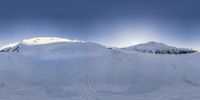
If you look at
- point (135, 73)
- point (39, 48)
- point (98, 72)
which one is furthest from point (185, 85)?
point (39, 48)

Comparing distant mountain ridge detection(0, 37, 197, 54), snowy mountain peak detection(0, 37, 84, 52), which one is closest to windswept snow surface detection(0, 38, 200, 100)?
snowy mountain peak detection(0, 37, 84, 52)

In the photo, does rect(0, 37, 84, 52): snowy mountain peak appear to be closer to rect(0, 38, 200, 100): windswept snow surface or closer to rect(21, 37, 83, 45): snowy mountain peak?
rect(21, 37, 83, 45): snowy mountain peak

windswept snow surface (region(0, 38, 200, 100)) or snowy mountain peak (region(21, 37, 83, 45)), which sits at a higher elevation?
snowy mountain peak (region(21, 37, 83, 45))

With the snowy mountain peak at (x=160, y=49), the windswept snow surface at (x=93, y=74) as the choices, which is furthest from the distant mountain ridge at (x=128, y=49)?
the windswept snow surface at (x=93, y=74)

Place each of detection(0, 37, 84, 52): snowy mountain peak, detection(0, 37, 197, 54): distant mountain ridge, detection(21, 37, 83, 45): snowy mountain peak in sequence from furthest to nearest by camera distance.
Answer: detection(21, 37, 83, 45): snowy mountain peak < detection(0, 37, 197, 54): distant mountain ridge < detection(0, 37, 84, 52): snowy mountain peak

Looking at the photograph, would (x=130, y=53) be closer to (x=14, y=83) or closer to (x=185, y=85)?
(x=185, y=85)

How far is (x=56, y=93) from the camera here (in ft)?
295

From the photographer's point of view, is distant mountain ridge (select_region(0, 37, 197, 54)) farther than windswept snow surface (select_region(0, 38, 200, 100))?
Yes

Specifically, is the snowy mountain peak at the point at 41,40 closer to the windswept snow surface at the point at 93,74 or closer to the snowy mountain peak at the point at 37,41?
the snowy mountain peak at the point at 37,41

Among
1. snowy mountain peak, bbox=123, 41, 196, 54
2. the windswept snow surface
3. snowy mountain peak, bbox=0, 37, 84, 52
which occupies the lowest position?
the windswept snow surface

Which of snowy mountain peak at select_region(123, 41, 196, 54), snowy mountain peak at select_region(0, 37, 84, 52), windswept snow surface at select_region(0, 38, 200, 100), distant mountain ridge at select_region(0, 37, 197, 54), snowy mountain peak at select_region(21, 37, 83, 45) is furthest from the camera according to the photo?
snowy mountain peak at select_region(123, 41, 196, 54)

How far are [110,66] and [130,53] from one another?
15.8 metres

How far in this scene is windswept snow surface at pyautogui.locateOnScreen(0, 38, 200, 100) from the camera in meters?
90.1

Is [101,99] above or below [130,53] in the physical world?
below
